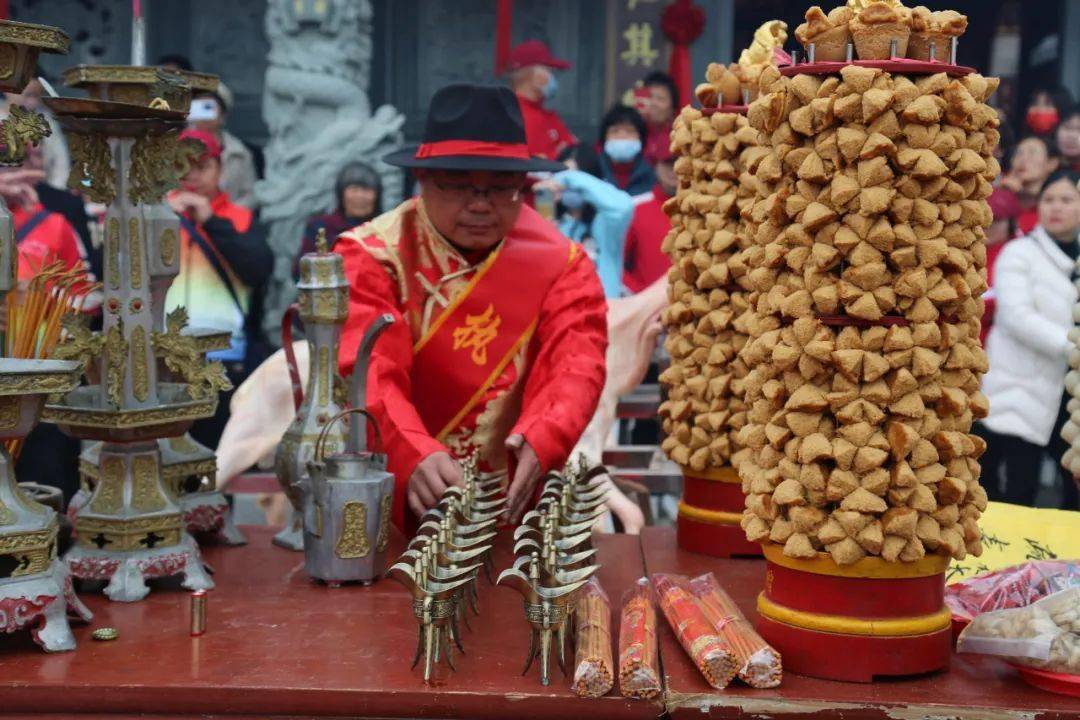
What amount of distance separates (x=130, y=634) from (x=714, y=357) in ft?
3.85

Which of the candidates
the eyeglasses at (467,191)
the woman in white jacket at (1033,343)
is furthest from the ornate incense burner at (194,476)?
the woman in white jacket at (1033,343)

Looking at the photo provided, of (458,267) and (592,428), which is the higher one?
(458,267)

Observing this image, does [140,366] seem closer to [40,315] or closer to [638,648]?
[40,315]

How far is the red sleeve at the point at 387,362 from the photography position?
2725mm

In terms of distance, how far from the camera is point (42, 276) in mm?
2502

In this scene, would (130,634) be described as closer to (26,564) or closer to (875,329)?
(26,564)

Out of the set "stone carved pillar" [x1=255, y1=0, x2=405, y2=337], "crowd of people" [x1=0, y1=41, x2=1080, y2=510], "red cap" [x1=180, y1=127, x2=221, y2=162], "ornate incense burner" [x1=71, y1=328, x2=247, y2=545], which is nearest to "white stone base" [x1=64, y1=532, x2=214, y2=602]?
"ornate incense burner" [x1=71, y1=328, x2=247, y2=545]

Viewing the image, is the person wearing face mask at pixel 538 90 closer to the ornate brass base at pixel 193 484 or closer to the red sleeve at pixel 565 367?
the red sleeve at pixel 565 367

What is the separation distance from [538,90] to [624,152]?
2.20 feet

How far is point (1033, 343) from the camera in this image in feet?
15.4

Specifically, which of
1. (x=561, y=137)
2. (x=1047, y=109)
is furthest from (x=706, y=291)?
(x=1047, y=109)

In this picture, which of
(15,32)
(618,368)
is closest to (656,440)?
(618,368)

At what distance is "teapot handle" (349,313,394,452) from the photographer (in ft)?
8.34

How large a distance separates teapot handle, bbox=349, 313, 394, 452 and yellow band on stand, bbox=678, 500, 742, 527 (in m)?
0.66
